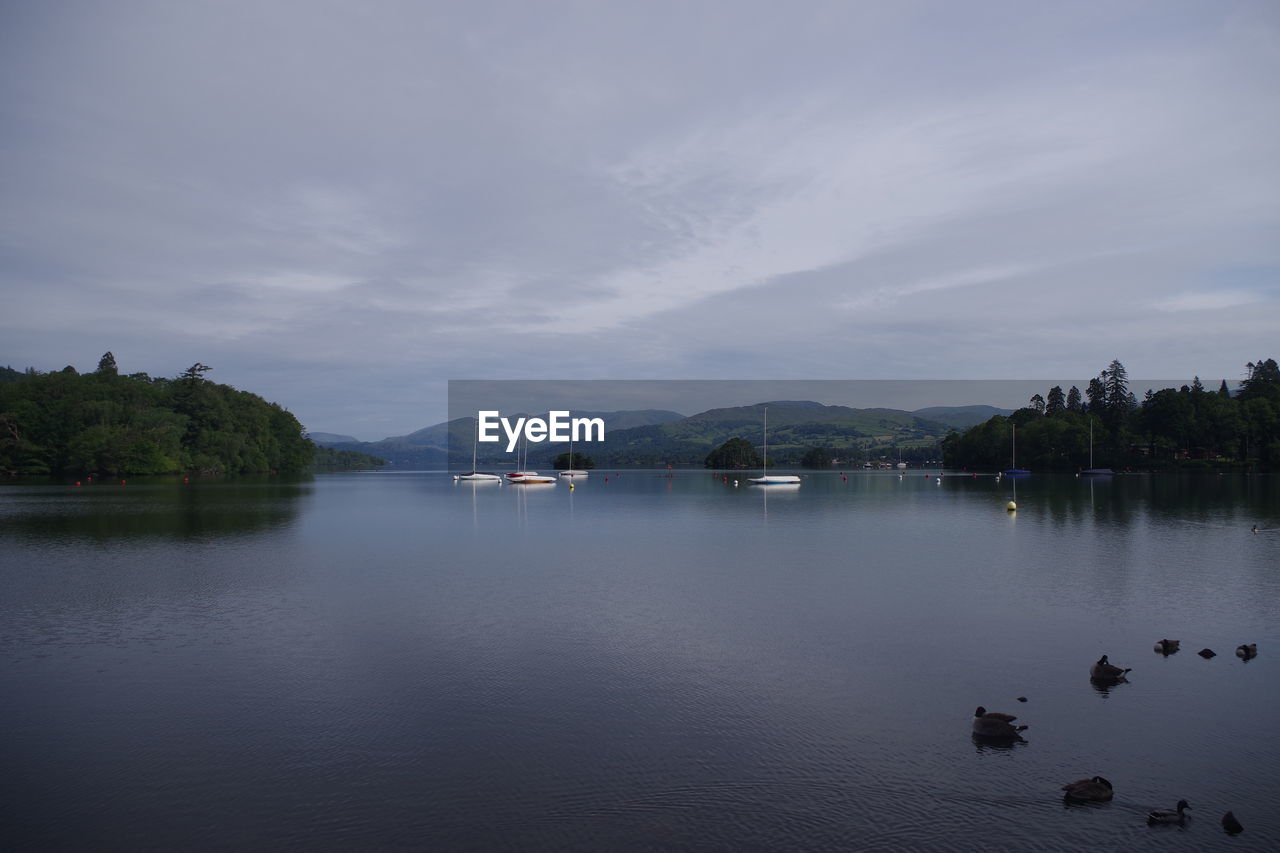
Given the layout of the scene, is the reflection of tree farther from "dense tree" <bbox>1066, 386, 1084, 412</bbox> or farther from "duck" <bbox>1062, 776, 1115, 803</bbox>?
"dense tree" <bbox>1066, 386, 1084, 412</bbox>

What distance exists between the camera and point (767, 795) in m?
8.56

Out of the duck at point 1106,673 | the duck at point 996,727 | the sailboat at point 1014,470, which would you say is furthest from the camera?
the sailboat at point 1014,470

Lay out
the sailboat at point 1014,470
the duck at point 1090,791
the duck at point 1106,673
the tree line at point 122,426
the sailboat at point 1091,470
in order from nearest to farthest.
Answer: the duck at point 1090,791
the duck at point 1106,673
the tree line at point 122,426
the sailboat at point 1091,470
the sailboat at point 1014,470

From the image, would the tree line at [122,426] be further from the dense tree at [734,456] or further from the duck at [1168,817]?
the duck at [1168,817]

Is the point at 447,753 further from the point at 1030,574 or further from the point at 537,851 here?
the point at 1030,574

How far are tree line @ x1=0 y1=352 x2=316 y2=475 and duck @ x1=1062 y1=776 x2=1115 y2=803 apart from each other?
116688 mm

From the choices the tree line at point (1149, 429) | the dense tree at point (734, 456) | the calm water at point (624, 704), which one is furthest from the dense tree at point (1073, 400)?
the calm water at point (624, 704)

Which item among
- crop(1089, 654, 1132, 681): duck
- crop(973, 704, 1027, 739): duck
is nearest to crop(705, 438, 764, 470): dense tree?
crop(1089, 654, 1132, 681): duck

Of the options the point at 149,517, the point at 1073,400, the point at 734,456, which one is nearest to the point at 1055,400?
the point at 1073,400

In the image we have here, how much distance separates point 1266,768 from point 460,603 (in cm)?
1550

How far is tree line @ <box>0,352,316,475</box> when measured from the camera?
9950 centimetres

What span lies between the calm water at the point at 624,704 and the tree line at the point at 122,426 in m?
89.5

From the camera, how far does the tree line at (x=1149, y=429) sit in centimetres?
11994

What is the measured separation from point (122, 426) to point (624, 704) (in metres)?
116
